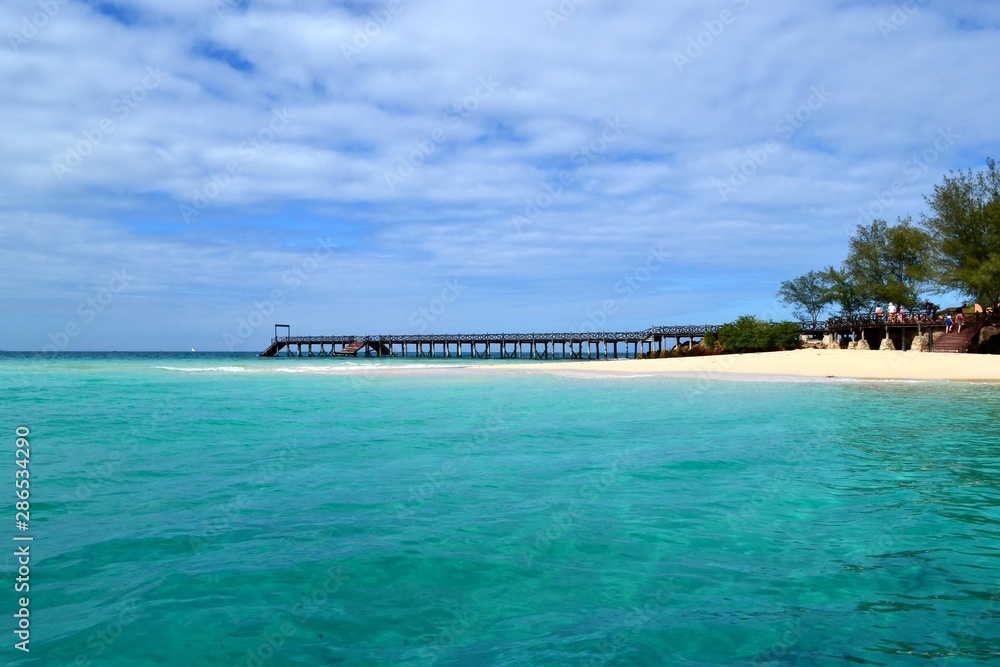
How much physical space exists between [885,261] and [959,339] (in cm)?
2340

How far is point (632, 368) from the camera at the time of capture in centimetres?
4391

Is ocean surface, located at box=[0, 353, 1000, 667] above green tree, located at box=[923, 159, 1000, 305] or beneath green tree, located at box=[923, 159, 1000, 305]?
beneath

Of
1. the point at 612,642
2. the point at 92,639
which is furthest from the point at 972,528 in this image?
the point at 92,639

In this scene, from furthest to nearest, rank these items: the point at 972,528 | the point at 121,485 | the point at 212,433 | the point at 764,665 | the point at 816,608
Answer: the point at 212,433 → the point at 121,485 → the point at 972,528 → the point at 816,608 → the point at 764,665

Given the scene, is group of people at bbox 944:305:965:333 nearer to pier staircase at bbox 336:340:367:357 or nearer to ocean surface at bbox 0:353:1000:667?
ocean surface at bbox 0:353:1000:667

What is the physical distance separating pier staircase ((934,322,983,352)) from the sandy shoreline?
4293mm

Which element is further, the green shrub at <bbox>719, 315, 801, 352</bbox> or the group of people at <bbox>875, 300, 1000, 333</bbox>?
the green shrub at <bbox>719, 315, 801, 352</bbox>

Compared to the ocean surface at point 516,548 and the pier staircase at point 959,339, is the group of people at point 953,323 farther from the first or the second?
the ocean surface at point 516,548

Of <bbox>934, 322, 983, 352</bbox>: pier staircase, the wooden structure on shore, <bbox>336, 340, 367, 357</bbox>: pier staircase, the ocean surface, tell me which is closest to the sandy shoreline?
<bbox>934, 322, 983, 352</bbox>: pier staircase

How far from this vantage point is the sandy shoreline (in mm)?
31625

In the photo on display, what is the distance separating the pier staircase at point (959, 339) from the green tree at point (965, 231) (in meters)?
4.64

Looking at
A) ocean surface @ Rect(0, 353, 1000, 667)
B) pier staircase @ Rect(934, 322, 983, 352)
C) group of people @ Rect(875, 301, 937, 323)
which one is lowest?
ocean surface @ Rect(0, 353, 1000, 667)

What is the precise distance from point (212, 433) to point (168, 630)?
1123 centimetres

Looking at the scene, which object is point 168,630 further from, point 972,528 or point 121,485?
point 972,528
